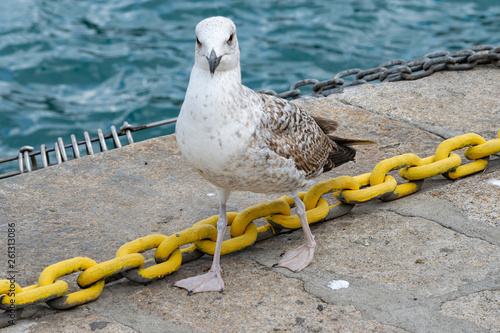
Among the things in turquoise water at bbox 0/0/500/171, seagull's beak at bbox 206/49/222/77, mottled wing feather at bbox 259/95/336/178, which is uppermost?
seagull's beak at bbox 206/49/222/77

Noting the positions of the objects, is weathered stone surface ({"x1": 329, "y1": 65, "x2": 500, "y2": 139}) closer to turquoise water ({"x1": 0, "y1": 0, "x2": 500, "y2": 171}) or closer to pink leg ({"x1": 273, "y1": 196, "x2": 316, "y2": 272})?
pink leg ({"x1": 273, "y1": 196, "x2": 316, "y2": 272})

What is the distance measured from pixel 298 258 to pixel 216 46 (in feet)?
3.71

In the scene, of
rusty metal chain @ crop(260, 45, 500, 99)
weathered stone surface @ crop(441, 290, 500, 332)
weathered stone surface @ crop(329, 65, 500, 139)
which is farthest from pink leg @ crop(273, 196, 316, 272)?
rusty metal chain @ crop(260, 45, 500, 99)

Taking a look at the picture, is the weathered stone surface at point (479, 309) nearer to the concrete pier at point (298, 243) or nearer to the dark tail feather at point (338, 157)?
the concrete pier at point (298, 243)

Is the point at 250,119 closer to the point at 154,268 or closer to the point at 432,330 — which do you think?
the point at 154,268

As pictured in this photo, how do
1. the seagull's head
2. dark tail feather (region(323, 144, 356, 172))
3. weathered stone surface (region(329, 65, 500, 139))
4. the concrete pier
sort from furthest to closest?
weathered stone surface (region(329, 65, 500, 139)) < dark tail feather (region(323, 144, 356, 172)) < the seagull's head < the concrete pier


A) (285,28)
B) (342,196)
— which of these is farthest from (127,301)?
(285,28)

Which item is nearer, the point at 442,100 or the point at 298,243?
the point at 298,243

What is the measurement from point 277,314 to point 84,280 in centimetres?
88

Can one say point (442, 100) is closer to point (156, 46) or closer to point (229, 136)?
point (229, 136)

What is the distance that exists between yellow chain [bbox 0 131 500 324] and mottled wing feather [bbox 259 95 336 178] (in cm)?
18

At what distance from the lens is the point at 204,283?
2.95 metres

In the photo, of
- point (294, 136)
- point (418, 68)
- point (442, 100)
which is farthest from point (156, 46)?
point (294, 136)

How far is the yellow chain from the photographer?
269cm
